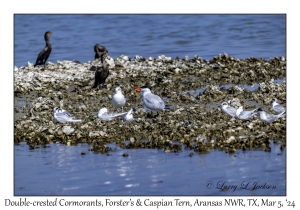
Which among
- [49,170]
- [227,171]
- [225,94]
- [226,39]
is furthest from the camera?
[226,39]

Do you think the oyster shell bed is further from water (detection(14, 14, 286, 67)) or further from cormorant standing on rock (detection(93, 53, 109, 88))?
water (detection(14, 14, 286, 67))

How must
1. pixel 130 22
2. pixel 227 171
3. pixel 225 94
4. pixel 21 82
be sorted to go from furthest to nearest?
pixel 130 22, pixel 21 82, pixel 225 94, pixel 227 171

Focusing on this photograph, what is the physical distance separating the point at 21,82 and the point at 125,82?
115 inches

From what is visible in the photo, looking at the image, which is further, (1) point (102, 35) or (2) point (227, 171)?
(1) point (102, 35)

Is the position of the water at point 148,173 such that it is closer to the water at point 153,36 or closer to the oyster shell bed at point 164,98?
the oyster shell bed at point 164,98

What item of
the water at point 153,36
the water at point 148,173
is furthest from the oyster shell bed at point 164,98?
the water at point 153,36

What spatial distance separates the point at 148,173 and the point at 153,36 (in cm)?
1900

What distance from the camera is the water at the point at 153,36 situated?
24828 mm

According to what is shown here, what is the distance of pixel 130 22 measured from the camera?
112 ft

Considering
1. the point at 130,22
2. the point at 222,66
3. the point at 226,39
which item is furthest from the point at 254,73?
the point at 130,22

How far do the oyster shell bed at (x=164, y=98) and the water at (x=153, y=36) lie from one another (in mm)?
3785

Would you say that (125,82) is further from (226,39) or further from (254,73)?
(226,39)

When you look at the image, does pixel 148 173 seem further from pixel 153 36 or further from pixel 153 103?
pixel 153 36

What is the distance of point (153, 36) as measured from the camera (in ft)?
96.3
